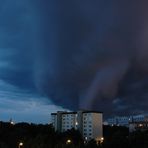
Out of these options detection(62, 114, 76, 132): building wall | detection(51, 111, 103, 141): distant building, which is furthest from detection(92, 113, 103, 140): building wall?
detection(62, 114, 76, 132): building wall

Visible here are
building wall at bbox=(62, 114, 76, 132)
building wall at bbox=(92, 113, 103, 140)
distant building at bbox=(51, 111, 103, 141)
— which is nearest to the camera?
building wall at bbox=(92, 113, 103, 140)

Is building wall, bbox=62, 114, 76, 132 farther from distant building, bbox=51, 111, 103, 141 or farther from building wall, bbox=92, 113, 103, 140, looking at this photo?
building wall, bbox=92, 113, 103, 140

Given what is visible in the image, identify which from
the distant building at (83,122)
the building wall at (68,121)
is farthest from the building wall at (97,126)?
the building wall at (68,121)

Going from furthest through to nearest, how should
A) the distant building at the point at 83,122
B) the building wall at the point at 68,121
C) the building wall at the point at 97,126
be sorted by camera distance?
the building wall at the point at 68,121 < the distant building at the point at 83,122 < the building wall at the point at 97,126

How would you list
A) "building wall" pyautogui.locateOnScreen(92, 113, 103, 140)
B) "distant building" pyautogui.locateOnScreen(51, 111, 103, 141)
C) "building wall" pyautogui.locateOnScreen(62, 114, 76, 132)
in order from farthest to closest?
"building wall" pyautogui.locateOnScreen(62, 114, 76, 132) → "distant building" pyautogui.locateOnScreen(51, 111, 103, 141) → "building wall" pyautogui.locateOnScreen(92, 113, 103, 140)

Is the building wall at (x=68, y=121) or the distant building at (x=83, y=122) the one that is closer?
the distant building at (x=83, y=122)

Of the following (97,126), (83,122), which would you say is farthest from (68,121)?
(97,126)

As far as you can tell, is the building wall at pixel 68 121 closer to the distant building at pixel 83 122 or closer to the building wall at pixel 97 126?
the distant building at pixel 83 122

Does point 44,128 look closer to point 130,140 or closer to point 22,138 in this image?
point 22,138

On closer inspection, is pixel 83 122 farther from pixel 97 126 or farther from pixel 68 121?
pixel 68 121
